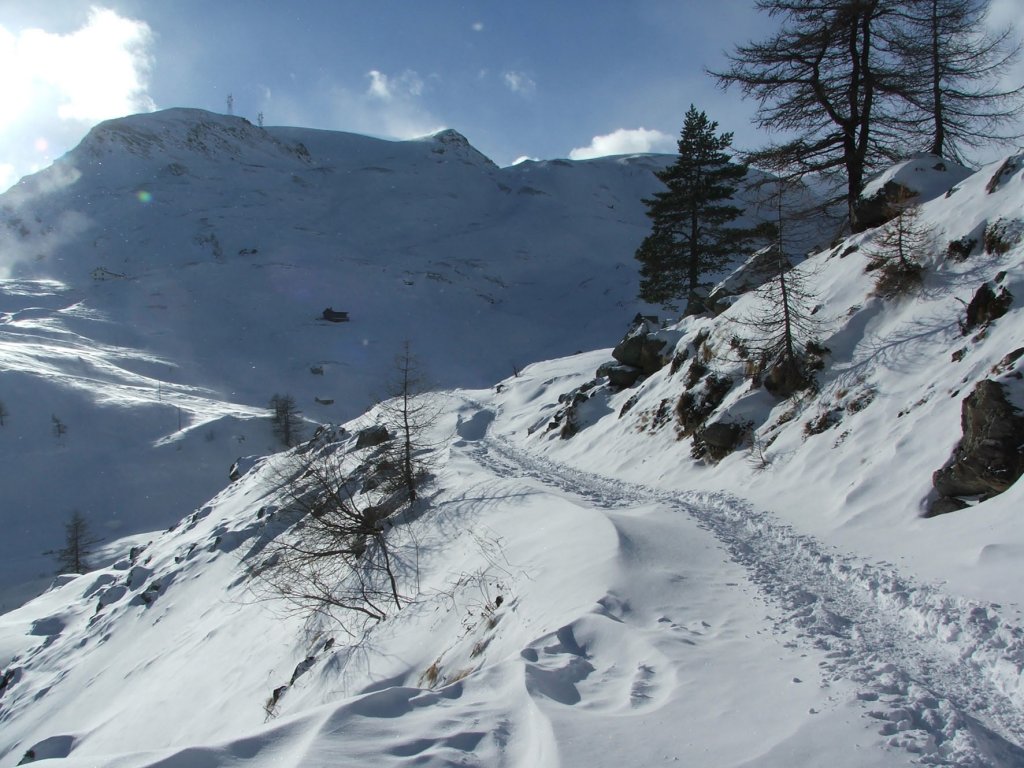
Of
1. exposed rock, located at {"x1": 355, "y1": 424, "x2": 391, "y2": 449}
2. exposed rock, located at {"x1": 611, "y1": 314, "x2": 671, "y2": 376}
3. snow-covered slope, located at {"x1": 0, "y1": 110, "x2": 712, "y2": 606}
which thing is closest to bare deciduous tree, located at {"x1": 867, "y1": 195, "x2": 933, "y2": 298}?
exposed rock, located at {"x1": 611, "y1": 314, "x2": 671, "y2": 376}

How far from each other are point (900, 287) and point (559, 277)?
92.4 meters

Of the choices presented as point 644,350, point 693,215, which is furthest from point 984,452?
point 693,215

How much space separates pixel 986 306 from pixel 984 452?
3768 millimetres

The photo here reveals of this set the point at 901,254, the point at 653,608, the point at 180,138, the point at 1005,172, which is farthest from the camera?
the point at 180,138

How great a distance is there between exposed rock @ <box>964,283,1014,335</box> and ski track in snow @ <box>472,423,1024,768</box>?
4.90 meters

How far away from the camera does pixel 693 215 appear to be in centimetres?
2717

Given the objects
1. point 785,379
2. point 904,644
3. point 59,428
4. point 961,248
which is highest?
point 961,248

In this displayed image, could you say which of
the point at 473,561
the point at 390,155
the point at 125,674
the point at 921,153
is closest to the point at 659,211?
the point at 921,153

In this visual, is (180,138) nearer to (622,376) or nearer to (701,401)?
(622,376)

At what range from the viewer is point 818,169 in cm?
1673

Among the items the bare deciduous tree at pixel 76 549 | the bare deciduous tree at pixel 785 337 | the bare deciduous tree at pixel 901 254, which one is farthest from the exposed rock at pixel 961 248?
the bare deciduous tree at pixel 76 549

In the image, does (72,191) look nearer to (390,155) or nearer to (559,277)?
(390,155)

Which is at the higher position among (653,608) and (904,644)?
(653,608)

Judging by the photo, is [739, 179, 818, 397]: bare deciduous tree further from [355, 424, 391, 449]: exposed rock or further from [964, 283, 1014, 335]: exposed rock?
[355, 424, 391, 449]: exposed rock
